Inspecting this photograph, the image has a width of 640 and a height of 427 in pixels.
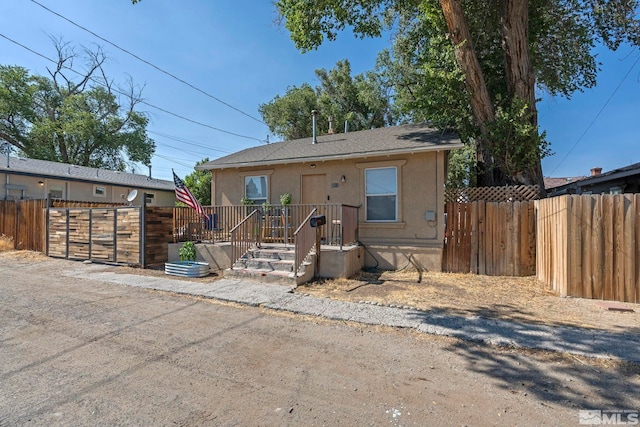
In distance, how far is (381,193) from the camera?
30.3 feet

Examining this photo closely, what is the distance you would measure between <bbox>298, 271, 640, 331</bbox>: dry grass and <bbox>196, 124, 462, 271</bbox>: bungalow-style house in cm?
100

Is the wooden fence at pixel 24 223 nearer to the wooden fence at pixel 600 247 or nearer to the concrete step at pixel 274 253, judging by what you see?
the concrete step at pixel 274 253

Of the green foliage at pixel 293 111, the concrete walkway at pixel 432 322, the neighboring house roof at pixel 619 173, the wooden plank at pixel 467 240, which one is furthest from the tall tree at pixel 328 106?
the concrete walkway at pixel 432 322

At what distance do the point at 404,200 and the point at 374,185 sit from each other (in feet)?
3.40

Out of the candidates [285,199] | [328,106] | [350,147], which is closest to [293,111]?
[328,106]

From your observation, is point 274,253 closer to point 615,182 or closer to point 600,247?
point 600,247

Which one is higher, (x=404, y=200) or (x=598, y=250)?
(x=404, y=200)

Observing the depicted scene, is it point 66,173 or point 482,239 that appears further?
point 66,173

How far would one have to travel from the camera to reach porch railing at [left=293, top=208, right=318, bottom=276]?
276 inches

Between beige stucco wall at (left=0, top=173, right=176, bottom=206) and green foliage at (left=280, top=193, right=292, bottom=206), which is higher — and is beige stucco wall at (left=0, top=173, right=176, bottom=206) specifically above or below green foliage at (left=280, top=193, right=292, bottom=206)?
above

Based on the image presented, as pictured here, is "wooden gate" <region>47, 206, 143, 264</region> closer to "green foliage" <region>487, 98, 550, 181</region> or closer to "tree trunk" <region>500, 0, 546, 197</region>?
"green foliage" <region>487, 98, 550, 181</region>

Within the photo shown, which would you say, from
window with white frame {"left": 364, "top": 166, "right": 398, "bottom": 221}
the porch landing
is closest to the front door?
window with white frame {"left": 364, "top": 166, "right": 398, "bottom": 221}

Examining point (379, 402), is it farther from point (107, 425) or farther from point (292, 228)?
point (292, 228)

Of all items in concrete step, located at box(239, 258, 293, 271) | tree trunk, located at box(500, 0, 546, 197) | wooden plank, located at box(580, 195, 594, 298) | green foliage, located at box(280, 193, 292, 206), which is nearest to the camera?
wooden plank, located at box(580, 195, 594, 298)
